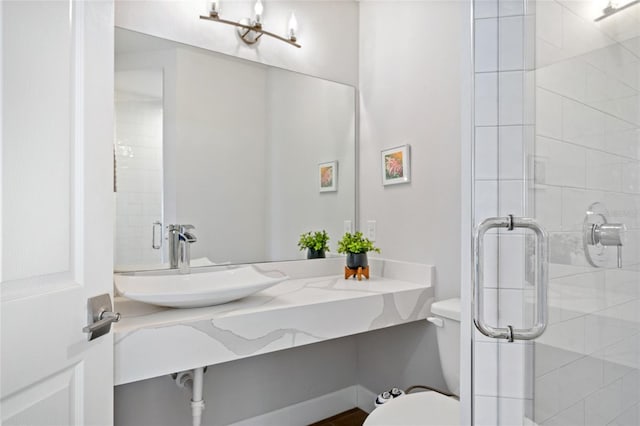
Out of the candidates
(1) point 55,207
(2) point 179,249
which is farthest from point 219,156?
(1) point 55,207

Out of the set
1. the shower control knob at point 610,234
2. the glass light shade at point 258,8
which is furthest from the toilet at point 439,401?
the glass light shade at point 258,8

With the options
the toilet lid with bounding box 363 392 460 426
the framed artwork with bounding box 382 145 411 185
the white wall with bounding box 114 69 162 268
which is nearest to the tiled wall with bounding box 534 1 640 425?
the toilet lid with bounding box 363 392 460 426

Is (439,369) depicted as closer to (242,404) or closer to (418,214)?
(418,214)

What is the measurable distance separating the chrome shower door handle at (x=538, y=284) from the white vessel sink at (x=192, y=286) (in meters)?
0.83

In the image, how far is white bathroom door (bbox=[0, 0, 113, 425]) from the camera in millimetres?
686

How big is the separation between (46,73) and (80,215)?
12.5 inches

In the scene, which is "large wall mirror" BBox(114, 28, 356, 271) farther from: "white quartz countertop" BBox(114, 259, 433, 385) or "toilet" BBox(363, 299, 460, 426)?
"toilet" BBox(363, 299, 460, 426)

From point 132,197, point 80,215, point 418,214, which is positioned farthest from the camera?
point 418,214

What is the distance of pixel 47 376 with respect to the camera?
771mm

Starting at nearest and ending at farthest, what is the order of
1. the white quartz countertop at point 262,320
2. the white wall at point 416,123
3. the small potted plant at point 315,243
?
1. the white quartz countertop at point 262,320
2. the white wall at point 416,123
3. the small potted plant at point 315,243

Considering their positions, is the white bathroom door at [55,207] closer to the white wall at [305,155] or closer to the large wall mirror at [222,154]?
the large wall mirror at [222,154]

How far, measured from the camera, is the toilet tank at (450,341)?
1.57m

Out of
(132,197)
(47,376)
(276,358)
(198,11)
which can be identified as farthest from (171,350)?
(198,11)

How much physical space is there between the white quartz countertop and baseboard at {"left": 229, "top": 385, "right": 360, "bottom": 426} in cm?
71
